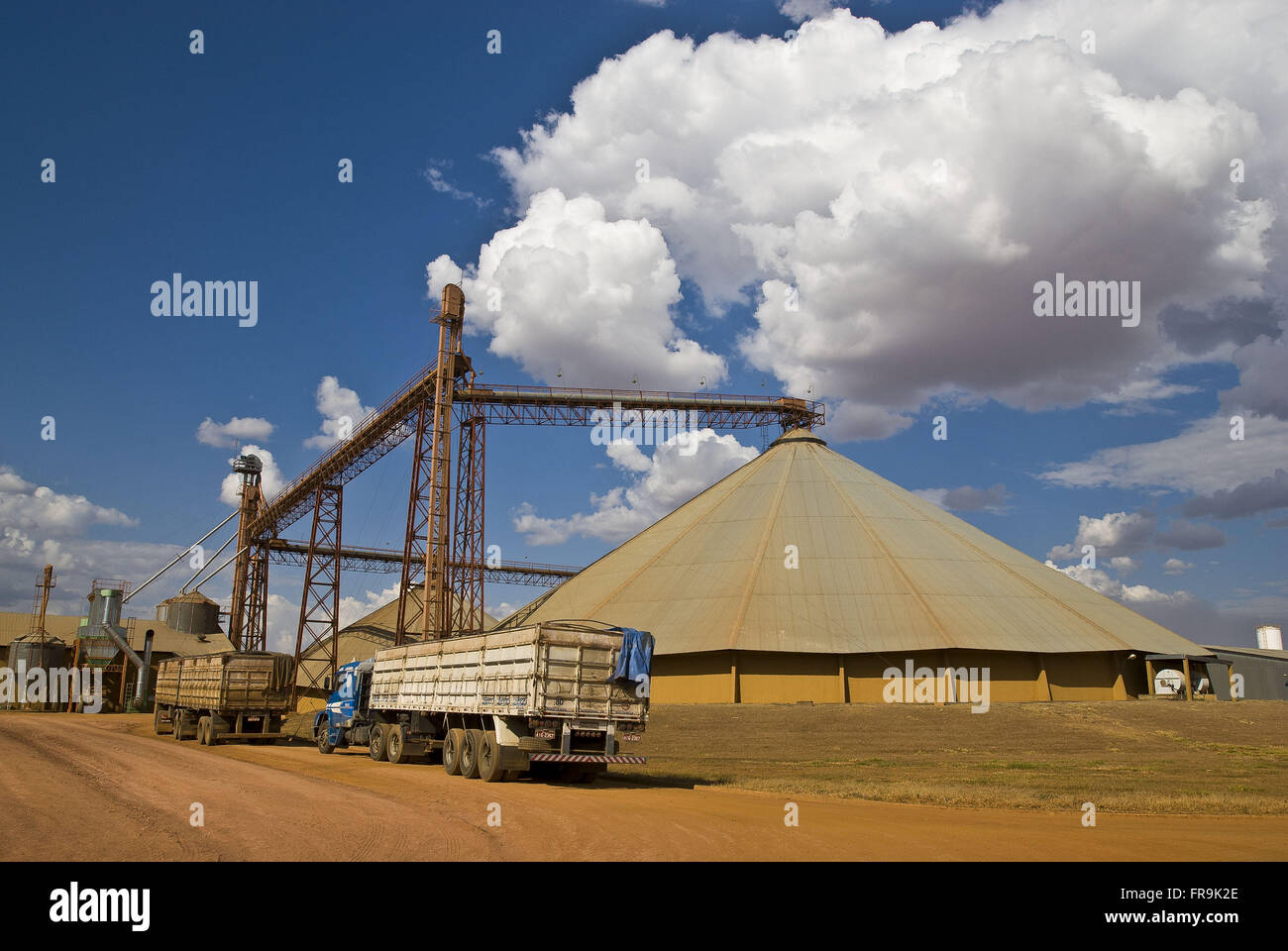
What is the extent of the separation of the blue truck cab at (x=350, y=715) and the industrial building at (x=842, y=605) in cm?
Answer: 1377

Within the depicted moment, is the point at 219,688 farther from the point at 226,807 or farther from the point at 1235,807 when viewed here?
the point at 1235,807

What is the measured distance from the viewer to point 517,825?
443 inches

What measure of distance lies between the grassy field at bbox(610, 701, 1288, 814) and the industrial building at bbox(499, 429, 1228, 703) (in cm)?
364

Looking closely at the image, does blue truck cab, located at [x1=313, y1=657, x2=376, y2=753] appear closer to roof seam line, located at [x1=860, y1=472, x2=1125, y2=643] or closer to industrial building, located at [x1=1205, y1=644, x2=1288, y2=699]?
roof seam line, located at [x1=860, y1=472, x2=1125, y2=643]

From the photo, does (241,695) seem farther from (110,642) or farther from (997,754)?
(110,642)

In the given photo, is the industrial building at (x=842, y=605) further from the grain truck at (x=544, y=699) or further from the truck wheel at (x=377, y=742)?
the grain truck at (x=544, y=699)

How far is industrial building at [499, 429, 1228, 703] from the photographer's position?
116 ft

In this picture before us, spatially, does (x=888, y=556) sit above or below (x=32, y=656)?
above

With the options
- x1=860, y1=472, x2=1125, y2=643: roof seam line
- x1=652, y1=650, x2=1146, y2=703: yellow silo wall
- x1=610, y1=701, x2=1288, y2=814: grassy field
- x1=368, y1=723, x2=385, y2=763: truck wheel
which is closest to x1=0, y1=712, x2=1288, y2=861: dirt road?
x1=610, y1=701, x2=1288, y2=814: grassy field

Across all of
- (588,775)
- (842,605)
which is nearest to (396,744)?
(588,775)

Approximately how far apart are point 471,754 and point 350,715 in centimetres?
950

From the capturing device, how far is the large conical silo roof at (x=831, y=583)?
3606 cm

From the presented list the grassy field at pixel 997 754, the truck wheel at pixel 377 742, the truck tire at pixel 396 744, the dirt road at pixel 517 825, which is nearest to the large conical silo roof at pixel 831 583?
the grassy field at pixel 997 754
